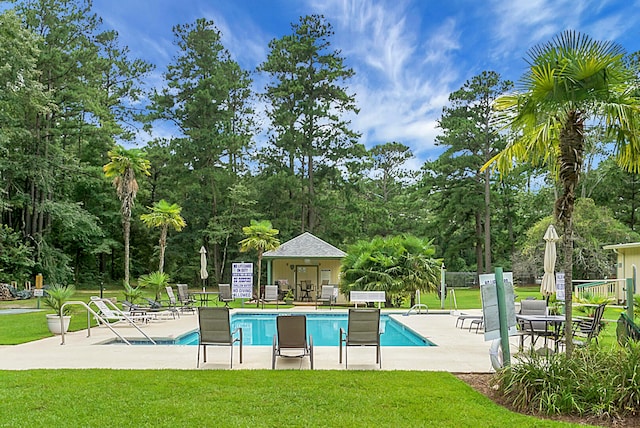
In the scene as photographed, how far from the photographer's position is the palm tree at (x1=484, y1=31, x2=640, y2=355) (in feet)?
18.1

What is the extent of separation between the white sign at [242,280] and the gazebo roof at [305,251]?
6234 millimetres

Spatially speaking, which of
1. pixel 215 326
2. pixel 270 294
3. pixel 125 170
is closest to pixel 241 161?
pixel 125 170

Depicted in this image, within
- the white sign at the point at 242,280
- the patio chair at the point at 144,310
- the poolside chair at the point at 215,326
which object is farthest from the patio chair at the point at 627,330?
the white sign at the point at 242,280

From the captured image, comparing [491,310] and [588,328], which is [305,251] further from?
[491,310]

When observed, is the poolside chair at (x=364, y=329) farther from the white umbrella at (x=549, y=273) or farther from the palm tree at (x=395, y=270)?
the palm tree at (x=395, y=270)

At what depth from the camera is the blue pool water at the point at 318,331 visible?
1098 centimetres

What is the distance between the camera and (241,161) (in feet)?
119

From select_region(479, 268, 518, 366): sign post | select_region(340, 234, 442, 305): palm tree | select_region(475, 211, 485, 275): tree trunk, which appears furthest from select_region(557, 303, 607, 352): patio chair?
select_region(475, 211, 485, 275): tree trunk

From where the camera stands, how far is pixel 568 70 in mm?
5590

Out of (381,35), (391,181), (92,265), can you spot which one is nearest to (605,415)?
(381,35)

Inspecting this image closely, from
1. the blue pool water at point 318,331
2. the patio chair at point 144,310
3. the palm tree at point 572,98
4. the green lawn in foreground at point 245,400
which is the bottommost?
the blue pool water at point 318,331

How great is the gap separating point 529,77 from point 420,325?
8.36 meters

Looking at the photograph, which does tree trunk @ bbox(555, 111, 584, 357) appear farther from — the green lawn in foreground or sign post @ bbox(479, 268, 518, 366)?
the green lawn in foreground

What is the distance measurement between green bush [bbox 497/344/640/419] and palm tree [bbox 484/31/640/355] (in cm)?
33
